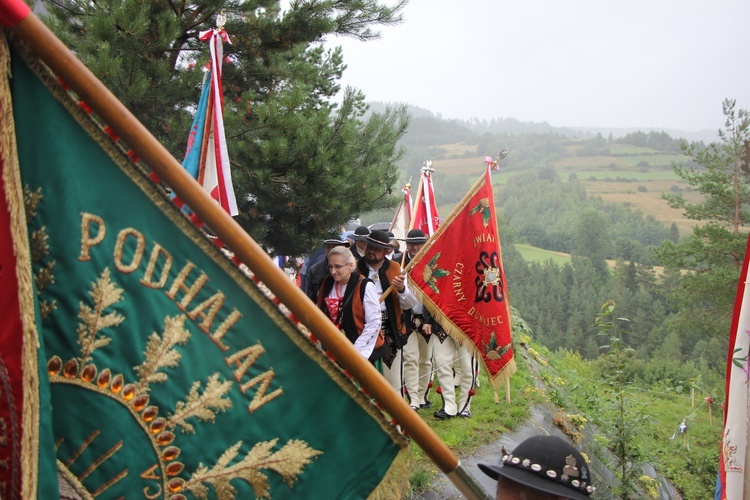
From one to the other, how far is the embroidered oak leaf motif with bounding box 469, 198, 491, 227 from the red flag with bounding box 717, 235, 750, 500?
3435 mm

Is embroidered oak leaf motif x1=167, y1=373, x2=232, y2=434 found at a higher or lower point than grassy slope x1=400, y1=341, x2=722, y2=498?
higher

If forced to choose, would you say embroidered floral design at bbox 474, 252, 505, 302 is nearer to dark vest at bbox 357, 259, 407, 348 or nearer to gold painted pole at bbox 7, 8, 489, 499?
dark vest at bbox 357, 259, 407, 348

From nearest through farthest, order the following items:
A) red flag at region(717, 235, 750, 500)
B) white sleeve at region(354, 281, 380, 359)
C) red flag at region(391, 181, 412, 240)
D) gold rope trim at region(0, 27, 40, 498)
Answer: gold rope trim at region(0, 27, 40, 498)
red flag at region(717, 235, 750, 500)
white sleeve at region(354, 281, 380, 359)
red flag at region(391, 181, 412, 240)

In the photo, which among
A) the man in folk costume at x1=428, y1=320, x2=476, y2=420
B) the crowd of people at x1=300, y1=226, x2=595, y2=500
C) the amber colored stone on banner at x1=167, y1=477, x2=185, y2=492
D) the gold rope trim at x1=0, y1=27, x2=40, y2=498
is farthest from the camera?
the man in folk costume at x1=428, y1=320, x2=476, y2=420

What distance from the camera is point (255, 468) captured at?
78.6 inches

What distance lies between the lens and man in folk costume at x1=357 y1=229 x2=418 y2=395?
7160mm

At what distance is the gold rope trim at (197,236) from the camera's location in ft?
6.07

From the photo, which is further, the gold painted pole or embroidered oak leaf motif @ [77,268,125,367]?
embroidered oak leaf motif @ [77,268,125,367]

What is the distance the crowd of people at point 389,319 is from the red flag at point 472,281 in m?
0.28

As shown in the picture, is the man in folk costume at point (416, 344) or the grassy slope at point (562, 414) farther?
the man in folk costume at point (416, 344)

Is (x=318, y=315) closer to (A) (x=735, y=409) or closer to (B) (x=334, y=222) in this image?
(A) (x=735, y=409)

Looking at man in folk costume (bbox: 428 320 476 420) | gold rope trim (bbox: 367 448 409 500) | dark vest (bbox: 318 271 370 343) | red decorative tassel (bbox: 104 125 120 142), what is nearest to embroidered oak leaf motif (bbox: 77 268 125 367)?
red decorative tassel (bbox: 104 125 120 142)

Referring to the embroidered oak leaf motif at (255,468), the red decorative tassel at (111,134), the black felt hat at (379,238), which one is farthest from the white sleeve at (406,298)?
the red decorative tassel at (111,134)

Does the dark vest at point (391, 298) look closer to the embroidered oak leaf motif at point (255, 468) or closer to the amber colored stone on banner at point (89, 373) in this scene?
the embroidered oak leaf motif at point (255, 468)
